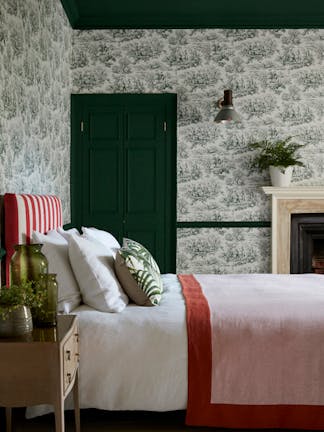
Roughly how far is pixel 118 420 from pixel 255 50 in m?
4.50

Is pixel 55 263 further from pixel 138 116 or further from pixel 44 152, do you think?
pixel 138 116

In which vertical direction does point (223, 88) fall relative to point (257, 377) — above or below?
above

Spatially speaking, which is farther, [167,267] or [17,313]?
[167,267]

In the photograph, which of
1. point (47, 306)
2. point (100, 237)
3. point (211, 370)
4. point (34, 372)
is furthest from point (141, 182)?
point (34, 372)

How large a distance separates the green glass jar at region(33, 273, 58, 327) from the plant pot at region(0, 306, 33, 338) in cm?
14

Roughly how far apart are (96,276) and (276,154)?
138 inches

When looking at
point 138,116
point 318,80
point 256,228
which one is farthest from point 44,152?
point 318,80

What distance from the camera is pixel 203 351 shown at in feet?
8.48

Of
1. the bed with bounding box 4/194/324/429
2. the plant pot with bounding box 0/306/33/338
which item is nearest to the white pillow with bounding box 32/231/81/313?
the bed with bounding box 4/194/324/429

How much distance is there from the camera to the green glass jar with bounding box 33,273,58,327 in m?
2.25

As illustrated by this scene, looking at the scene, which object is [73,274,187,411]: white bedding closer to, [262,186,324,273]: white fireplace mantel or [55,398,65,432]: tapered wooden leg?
[55,398,65,432]: tapered wooden leg

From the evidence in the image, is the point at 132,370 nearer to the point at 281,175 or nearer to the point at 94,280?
the point at 94,280

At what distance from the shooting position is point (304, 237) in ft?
19.6

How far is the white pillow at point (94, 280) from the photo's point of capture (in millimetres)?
2781
